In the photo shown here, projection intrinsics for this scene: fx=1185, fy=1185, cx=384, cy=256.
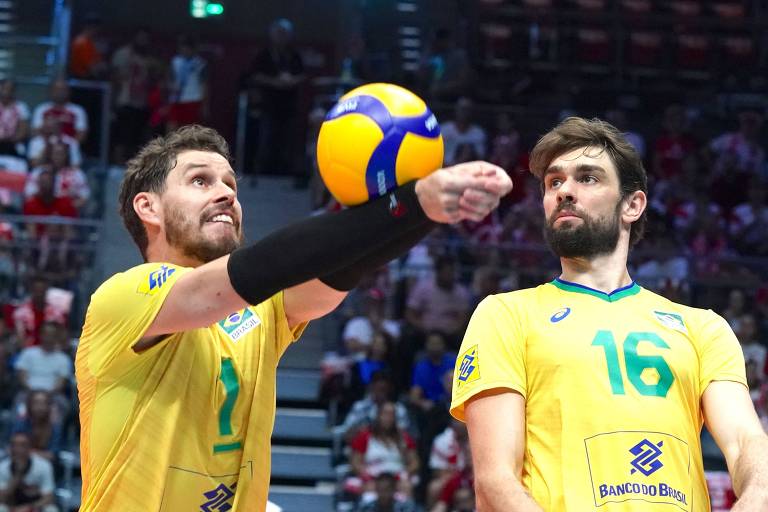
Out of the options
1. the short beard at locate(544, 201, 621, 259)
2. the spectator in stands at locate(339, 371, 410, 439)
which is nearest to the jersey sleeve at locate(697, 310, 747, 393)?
the short beard at locate(544, 201, 621, 259)

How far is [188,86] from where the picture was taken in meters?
16.1

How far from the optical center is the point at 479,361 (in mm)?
4234

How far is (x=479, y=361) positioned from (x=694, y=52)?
14.8 meters

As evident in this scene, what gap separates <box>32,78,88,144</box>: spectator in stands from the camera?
14.3 metres

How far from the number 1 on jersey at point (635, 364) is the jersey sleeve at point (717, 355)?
0.15 metres

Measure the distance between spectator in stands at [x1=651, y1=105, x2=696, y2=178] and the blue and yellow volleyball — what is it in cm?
1245

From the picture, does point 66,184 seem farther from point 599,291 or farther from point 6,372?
point 599,291

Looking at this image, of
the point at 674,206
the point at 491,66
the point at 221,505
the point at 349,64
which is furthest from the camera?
the point at 491,66

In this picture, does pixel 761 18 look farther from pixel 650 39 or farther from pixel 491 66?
pixel 491 66

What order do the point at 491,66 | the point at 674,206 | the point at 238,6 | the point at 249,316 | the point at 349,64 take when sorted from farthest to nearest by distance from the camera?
1. the point at 238,6
2. the point at 491,66
3. the point at 349,64
4. the point at 674,206
5. the point at 249,316

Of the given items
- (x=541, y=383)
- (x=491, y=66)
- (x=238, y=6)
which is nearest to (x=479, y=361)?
(x=541, y=383)

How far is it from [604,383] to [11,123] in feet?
38.0

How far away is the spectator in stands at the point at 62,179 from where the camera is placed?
43.4 feet

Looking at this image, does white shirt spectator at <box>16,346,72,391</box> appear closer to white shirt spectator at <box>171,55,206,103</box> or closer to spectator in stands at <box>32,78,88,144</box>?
spectator in stands at <box>32,78,88,144</box>
